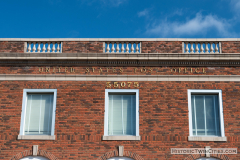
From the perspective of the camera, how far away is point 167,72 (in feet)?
47.1

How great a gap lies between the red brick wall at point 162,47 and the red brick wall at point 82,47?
231cm

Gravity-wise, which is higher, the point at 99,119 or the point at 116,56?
the point at 116,56

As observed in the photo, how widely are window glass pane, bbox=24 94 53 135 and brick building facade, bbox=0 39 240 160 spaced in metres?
0.05

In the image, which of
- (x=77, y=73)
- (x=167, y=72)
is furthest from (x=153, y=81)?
(x=77, y=73)

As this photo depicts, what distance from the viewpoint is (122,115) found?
1410 centimetres

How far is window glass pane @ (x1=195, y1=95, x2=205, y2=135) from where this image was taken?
13.8 m

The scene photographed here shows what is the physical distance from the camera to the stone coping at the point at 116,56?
1425 cm

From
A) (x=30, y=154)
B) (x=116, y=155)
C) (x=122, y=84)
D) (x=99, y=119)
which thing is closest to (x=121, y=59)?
(x=122, y=84)

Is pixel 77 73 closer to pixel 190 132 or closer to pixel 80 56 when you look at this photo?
pixel 80 56

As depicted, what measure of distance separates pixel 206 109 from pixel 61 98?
7.05 m

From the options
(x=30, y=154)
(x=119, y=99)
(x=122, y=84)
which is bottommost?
(x=30, y=154)

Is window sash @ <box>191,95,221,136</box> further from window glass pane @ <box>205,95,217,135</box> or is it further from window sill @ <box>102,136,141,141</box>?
window sill @ <box>102,136,141,141</box>

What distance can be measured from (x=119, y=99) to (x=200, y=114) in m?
3.98

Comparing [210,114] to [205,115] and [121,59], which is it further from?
[121,59]
